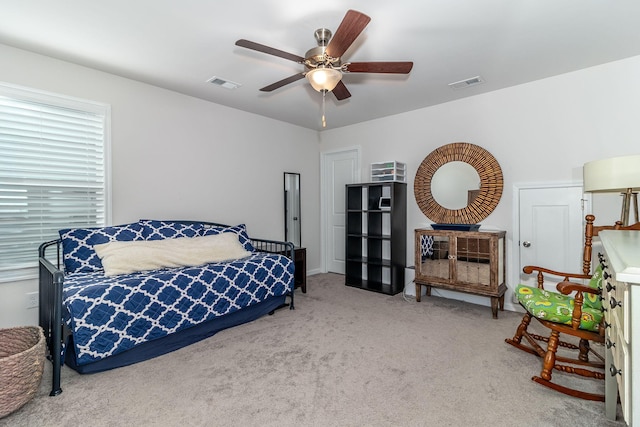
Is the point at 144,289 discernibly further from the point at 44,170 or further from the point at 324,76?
the point at 324,76

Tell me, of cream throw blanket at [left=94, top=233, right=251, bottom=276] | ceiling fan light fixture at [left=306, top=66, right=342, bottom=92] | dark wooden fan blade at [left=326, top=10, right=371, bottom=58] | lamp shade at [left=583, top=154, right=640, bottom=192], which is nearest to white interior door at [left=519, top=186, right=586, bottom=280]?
lamp shade at [left=583, top=154, right=640, bottom=192]

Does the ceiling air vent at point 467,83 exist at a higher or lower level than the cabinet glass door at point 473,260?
higher

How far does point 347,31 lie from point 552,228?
9.48 feet

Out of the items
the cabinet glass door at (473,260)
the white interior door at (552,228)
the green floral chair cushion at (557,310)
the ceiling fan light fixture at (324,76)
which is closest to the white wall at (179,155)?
the ceiling fan light fixture at (324,76)

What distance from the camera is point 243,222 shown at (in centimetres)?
423

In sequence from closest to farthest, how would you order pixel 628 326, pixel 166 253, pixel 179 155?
1. pixel 628 326
2. pixel 166 253
3. pixel 179 155

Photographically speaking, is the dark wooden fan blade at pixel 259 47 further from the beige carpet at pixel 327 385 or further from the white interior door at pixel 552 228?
the white interior door at pixel 552 228

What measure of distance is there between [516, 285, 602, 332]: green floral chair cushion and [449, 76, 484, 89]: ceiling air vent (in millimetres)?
2146

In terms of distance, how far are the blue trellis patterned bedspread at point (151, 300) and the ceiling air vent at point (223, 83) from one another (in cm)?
184

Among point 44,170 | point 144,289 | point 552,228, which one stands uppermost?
point 44,170

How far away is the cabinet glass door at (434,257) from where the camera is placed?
3.51 metres

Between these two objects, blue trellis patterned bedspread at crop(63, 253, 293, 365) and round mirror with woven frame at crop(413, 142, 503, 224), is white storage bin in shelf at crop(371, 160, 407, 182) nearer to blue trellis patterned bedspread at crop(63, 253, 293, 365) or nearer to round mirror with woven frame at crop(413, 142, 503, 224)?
round mirror with woven frame at crop(413, 142, 503, 224)

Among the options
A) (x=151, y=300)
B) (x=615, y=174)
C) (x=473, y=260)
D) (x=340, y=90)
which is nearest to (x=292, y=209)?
(x=340, y=90)

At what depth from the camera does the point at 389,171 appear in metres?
4.11
